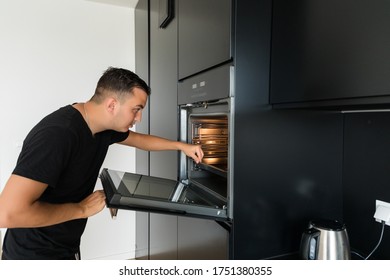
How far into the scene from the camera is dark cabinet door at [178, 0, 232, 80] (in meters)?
1.04

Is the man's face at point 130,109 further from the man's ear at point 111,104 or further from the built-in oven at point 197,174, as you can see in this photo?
the built-in oven at point 197,174

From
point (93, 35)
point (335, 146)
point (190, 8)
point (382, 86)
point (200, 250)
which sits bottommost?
point (200, 250)

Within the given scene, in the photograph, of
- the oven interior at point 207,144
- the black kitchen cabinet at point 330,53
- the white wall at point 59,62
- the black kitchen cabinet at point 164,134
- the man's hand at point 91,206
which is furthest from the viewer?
the white wall at point 59,62

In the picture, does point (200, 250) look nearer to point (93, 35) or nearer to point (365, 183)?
point (365, 183)

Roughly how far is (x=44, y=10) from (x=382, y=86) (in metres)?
2.48

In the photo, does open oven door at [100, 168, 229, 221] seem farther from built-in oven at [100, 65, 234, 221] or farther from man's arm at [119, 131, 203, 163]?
man's arm at [119, 131, 203, 163]

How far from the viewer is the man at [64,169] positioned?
3.24ft

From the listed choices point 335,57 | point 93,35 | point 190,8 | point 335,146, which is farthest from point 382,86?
point 93,35

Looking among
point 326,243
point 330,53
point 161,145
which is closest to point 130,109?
point 161,145

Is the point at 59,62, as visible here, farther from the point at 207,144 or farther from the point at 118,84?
the point at 207,144

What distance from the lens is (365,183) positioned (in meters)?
1.16

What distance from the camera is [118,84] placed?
1253 mm

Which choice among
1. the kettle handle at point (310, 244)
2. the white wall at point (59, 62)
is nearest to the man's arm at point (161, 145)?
the kettle handle at point (310, 244)

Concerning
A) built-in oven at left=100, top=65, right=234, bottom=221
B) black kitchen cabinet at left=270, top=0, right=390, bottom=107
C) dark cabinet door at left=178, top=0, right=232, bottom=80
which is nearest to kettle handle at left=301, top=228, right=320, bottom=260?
built-in oven at left=100, top=65, right=234, bottom=221
